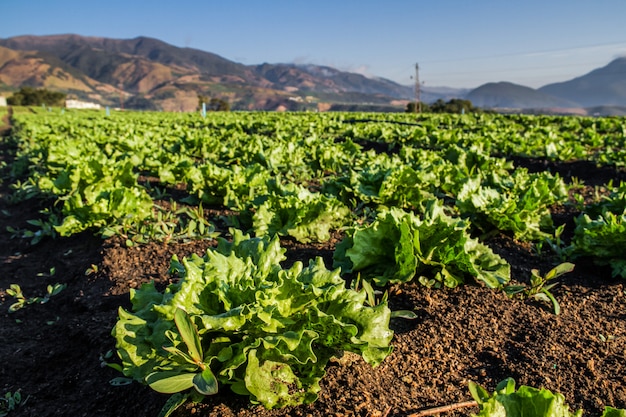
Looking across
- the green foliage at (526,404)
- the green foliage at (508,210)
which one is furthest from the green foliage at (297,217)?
the green foliage at (526,404)

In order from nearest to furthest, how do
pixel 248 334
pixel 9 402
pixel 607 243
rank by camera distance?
pixel 248 334 < pixel 9 402 < pixel 607 243

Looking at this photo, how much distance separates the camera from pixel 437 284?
10.8 feet

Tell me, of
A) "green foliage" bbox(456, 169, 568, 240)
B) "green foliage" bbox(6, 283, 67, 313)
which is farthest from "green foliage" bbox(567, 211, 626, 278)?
"green foliage" bbox(6, 283, 67, 313)

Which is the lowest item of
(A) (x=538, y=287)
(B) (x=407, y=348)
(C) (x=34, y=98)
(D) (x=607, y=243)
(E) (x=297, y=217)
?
(B) (x=407, y=348)

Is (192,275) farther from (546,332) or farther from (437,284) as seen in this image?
(546,332)

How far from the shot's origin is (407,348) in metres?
2.58

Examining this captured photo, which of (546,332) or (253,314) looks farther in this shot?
(546,332)

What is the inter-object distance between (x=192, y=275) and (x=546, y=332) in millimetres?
2106

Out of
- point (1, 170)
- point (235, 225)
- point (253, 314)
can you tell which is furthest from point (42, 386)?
point (1, 170)

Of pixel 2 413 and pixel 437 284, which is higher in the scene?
pixel 437 284

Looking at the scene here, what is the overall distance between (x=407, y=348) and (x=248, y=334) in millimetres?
955

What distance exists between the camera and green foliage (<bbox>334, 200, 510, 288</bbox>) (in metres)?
3.13

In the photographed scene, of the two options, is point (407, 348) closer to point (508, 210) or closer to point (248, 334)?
point (248, 334)

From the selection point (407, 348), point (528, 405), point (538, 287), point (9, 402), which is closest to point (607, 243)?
point (538, 287)
